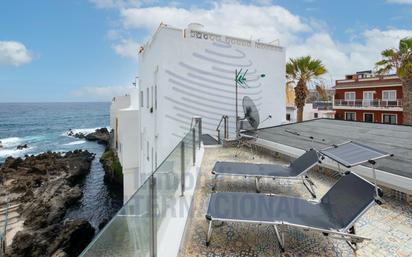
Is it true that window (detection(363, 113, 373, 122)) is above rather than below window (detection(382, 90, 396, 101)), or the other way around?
below

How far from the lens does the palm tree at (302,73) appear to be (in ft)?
49.6

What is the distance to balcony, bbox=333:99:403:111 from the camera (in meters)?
23.1

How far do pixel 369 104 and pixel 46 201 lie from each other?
95.6ft

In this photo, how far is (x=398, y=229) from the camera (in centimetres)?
304

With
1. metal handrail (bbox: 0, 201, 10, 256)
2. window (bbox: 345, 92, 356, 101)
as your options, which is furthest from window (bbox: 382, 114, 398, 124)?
metal handrail (bbox: 0, 201, 10, 256)

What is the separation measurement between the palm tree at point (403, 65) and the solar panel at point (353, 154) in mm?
17039

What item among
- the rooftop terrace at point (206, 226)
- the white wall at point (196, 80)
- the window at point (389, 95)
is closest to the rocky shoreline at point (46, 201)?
the white wall at point (196, 80)

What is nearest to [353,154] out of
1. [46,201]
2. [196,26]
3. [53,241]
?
[196,26]

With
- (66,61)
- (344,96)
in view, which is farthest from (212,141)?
(66,61)

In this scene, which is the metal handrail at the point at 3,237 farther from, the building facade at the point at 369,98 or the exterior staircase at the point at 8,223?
the building facade at the point at 369,98

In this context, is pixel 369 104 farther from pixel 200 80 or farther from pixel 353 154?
pixel 353 154

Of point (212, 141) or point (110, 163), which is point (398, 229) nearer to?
point (212, 141)

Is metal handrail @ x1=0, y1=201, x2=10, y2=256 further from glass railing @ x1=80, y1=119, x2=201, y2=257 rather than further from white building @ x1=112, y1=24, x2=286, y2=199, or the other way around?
glass railing @ x1=80, y1=119, x2=201, y2=257

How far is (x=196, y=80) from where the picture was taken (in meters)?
9.48
